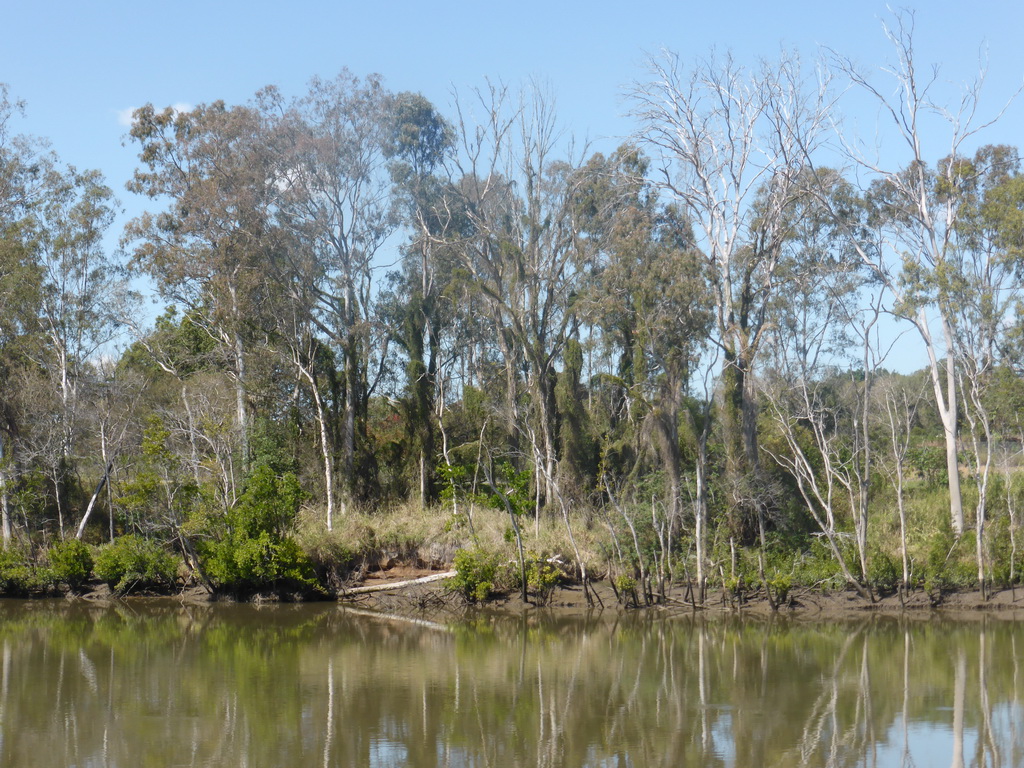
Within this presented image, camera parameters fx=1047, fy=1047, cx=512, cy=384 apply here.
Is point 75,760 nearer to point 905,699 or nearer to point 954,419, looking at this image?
point 905,699

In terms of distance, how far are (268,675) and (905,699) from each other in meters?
9.84

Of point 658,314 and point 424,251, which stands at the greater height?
point 424,251

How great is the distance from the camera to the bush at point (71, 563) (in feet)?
87.2

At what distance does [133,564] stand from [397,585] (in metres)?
6.69

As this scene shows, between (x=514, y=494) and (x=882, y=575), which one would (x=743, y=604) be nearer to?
(x=882, y=575)

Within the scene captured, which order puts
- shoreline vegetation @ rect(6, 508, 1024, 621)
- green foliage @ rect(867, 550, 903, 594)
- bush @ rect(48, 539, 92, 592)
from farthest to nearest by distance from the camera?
bush @ rect(48, 539, 92, 592)
green foliage @ rect(867, 550, 903, 594)
shoreline vegetation @ rect(6, 508, 1024, 621)

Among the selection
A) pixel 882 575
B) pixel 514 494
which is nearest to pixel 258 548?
pixel 514 494

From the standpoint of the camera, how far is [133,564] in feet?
85.3

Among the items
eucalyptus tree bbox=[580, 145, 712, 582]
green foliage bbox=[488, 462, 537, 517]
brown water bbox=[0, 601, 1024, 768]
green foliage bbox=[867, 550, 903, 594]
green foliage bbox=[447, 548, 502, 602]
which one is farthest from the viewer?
green foliage bbox=[488, 462, 537, 517]

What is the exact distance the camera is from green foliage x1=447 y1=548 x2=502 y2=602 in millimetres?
23844

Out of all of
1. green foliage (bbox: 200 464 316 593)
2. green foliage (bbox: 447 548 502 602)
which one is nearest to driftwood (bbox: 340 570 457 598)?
green foliage (bbox: 447 548 502 602)

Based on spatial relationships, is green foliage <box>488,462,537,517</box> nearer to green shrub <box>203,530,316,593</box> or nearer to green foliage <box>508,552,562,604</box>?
green foliage <box>508,552,562,604</box>

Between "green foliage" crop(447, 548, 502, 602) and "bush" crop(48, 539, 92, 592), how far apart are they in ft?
32.7

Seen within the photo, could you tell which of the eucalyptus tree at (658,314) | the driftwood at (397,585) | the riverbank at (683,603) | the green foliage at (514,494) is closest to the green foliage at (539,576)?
the riverbank at (683,603)
